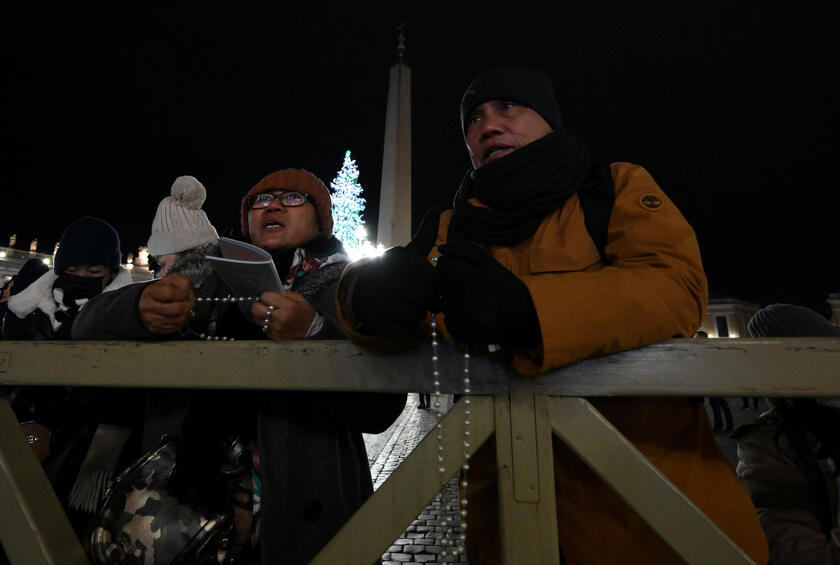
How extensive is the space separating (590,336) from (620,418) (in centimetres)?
46

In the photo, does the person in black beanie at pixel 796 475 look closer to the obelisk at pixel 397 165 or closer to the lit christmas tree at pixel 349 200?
the obelisk at pixel 397 165

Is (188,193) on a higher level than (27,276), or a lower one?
higher

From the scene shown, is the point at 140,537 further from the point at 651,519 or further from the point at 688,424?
the point at 688,424

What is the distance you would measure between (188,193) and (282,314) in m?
2.30

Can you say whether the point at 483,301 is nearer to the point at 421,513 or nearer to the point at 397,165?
the point at 421,513

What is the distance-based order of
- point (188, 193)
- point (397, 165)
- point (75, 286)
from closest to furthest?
point (75, 286), point (188, 193), point (397, 165)

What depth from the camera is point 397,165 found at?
15.9 m

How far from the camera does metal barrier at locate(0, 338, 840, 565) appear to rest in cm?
87

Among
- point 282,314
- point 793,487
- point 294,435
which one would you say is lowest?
point 793,487

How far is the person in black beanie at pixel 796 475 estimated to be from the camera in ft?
5.15

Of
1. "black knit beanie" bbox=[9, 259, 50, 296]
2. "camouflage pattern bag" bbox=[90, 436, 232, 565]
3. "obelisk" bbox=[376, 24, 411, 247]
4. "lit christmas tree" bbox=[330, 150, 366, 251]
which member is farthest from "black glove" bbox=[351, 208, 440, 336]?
"lit christmas tree" bbox=[330, 150, 366, 251]

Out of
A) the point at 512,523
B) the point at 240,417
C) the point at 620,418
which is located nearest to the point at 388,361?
the point at 512,523

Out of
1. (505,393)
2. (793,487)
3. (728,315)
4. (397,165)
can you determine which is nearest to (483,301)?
(505,393)

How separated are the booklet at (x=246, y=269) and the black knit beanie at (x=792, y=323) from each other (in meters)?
2.31
